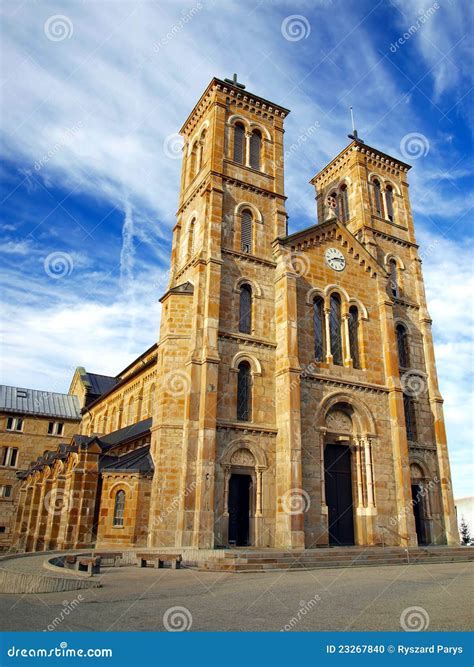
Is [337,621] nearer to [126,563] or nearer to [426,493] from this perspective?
[126,563]

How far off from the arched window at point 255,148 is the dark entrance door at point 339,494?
17.1m

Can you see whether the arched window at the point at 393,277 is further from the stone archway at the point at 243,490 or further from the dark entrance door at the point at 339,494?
the stone archway at the point at 243,490

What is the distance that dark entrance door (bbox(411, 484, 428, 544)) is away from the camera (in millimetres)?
26547

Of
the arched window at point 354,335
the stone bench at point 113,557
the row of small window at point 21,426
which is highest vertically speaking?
the arched window at point 354,335

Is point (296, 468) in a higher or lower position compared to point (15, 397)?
lower

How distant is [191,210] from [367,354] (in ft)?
43.5

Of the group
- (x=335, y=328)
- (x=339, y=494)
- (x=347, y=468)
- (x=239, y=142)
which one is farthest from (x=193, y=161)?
(x=339, y=494)

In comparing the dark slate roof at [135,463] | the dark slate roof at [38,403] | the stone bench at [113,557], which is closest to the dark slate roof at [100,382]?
the dark slate roof at [38,403]

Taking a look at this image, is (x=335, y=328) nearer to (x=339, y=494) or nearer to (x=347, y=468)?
(x=347, y=468)

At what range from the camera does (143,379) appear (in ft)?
114

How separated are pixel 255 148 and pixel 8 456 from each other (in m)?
35.3

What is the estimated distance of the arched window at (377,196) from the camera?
34.1 m

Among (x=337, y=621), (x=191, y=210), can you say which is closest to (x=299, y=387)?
(x=191, y=210)

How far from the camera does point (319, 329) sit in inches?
1048
